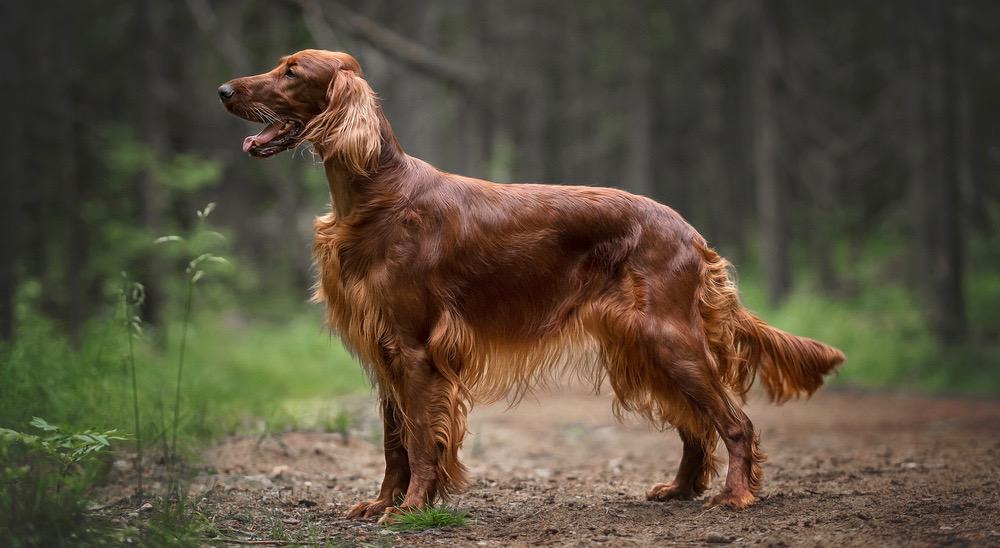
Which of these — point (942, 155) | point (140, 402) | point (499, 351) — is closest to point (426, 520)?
point (499, 351)

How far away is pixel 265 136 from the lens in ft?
14.7

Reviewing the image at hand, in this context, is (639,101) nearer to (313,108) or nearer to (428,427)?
(313,108)

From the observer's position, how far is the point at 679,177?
28594 mm

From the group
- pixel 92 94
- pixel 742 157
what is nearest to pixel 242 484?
pixel 92 94

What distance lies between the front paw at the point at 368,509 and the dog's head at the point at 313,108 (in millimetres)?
1586

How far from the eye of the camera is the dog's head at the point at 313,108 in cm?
441

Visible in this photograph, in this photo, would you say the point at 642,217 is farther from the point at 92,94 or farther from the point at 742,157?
the point at 742,157

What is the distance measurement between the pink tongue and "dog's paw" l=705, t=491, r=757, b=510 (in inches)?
109

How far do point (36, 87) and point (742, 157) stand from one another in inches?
856

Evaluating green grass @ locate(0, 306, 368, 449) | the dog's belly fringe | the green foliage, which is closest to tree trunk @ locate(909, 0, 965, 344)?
green grass @ locate(0, 306, 368, 449)

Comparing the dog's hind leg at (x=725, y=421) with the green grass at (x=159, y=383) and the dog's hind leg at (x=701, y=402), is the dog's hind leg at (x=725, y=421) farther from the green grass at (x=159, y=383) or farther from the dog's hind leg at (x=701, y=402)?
the green grass at (x=159, y=383)

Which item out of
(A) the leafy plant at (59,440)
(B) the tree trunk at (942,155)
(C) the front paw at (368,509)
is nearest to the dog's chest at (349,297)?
(C) the front paw at (368,509)

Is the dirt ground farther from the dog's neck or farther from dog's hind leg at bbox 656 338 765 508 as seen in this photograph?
the dog's neck

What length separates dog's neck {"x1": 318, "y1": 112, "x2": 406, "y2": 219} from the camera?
14.6ft
